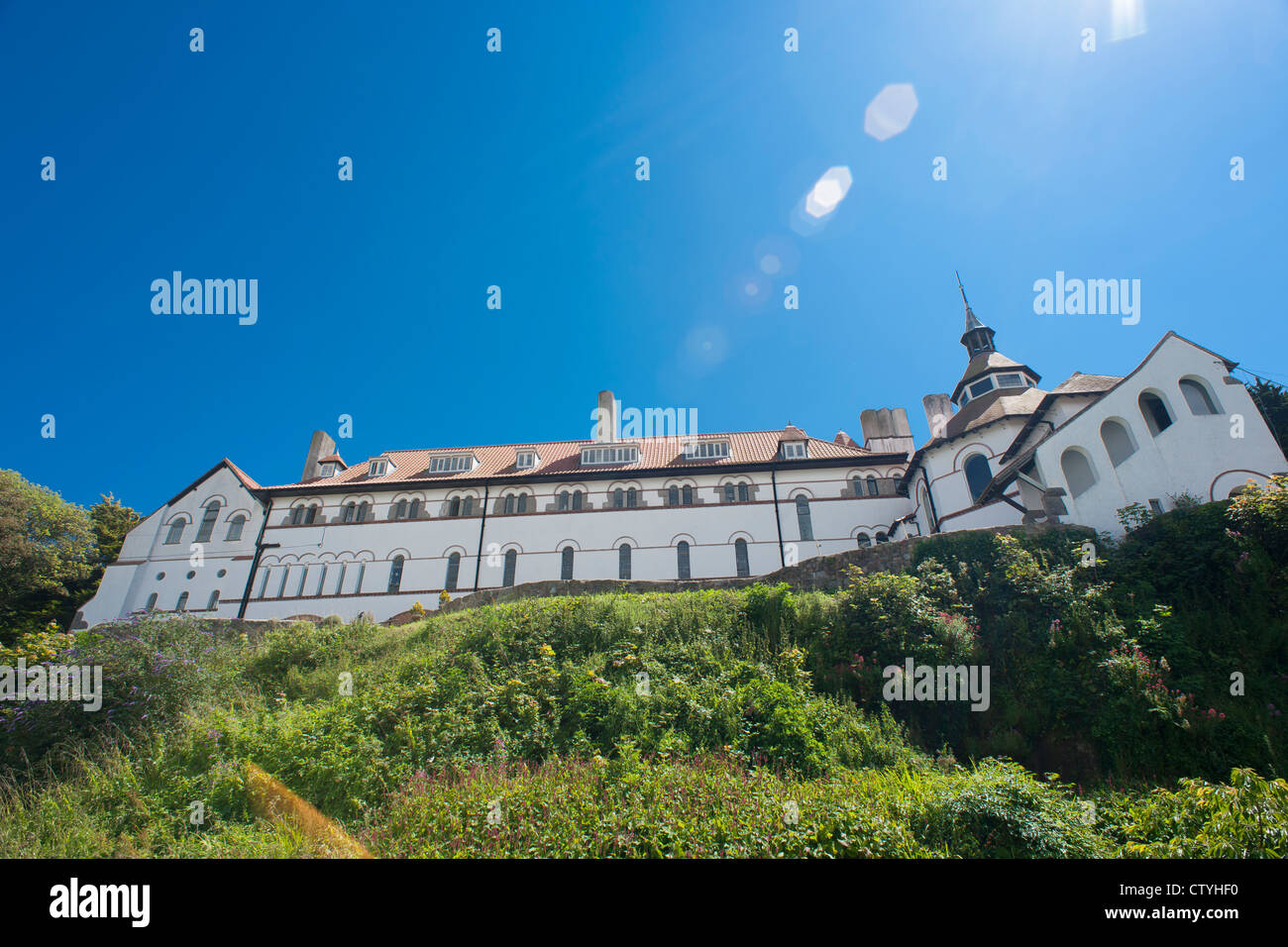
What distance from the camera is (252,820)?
339 inches

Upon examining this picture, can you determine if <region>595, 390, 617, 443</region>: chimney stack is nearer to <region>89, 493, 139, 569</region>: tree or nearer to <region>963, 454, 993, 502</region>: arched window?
<region>963, 454, 993, 502</region>: arched window

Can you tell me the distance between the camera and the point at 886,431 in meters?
29.8

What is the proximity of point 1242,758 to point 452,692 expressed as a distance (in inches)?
512

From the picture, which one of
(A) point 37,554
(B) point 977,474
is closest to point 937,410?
(B) point 977,474

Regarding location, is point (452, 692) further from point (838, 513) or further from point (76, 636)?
point (838, 513)

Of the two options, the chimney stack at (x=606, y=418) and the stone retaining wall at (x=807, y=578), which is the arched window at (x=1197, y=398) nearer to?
the stone retaining wall at (x=807, y=578)

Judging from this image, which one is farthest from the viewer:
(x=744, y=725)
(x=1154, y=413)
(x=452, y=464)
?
(x=452, y=464)

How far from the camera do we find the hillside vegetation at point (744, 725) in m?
7.38

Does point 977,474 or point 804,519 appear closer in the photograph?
point 977,474

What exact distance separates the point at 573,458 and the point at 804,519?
12.0 m

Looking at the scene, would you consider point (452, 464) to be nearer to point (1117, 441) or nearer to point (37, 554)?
point (37, 554)

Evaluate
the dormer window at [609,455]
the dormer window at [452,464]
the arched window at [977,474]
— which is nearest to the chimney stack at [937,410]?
the arched window at [977,474]

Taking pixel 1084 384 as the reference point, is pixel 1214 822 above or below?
below
